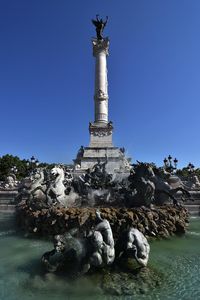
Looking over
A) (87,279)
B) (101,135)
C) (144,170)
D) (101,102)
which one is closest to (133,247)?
(87,279)

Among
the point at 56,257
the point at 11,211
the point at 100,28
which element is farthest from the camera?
the point at 100,28

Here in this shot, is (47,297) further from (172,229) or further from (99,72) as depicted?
(99,72)

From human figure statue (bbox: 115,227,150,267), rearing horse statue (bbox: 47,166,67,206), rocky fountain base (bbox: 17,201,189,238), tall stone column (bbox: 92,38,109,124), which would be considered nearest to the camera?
human figure statue (bbox: 115,227,150,267)

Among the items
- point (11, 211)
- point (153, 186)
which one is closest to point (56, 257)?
point (153, 186)

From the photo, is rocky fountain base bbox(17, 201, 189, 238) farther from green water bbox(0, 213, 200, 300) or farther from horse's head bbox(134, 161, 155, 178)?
horse's head bbox(134, 161, 155, 178)

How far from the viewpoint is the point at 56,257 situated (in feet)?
26.8

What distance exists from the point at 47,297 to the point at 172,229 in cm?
801

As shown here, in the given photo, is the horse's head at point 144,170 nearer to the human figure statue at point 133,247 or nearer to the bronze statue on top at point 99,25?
the human figure statue at point 133,247

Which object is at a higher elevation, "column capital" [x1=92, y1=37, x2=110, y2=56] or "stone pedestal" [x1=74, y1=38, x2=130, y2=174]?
"column capital" [x1=92, y1=37, x2=110, y2=56]

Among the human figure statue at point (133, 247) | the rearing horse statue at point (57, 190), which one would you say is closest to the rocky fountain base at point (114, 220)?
the rearing horse statue at point (57, 190)

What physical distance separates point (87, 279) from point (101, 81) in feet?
104

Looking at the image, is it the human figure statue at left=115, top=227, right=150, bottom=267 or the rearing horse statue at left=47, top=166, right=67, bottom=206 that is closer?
the human figure statue at left=115, top=227, right=150, bottom=267

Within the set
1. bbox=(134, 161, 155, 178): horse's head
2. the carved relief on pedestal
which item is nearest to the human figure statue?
bbox=(134, 161, 155, 178): horse's head

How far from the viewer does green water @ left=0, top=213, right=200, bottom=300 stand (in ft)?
22.7
